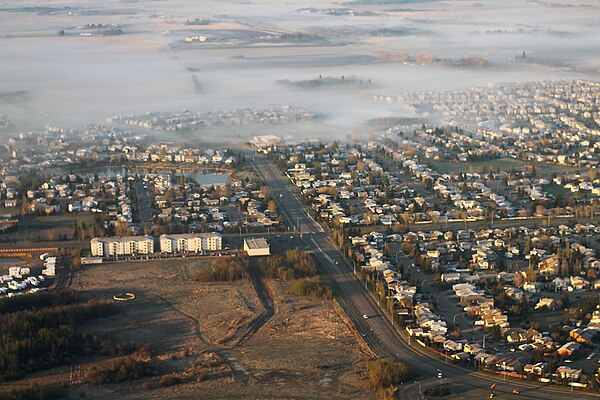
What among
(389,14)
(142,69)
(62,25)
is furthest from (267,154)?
(389,14)

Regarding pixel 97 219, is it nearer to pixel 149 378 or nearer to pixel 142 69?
pixel 149 378

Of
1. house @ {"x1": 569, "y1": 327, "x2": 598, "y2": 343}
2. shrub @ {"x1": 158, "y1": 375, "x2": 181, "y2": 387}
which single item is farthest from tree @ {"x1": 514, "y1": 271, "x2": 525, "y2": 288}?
shrub @ {"x1": 158, "y1": 375, "x2": 181, "y2": 387}

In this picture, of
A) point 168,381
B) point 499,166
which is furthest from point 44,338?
point 499,166

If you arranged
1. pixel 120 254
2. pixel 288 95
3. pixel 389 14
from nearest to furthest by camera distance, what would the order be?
pixel 120 254
pixel 288 95
pixel 389 14

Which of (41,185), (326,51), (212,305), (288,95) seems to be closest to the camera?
(212,305)

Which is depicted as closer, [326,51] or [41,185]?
[41,185]
